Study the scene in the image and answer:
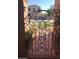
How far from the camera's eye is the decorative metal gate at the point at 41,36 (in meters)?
3.94

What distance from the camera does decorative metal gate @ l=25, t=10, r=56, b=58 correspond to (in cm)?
394

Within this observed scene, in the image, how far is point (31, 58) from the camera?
399 centimetres

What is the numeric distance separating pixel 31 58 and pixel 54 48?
470 millimetres

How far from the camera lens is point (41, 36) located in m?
3.97

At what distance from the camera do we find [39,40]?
3.97 metres

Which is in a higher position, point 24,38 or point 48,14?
point 48,14
